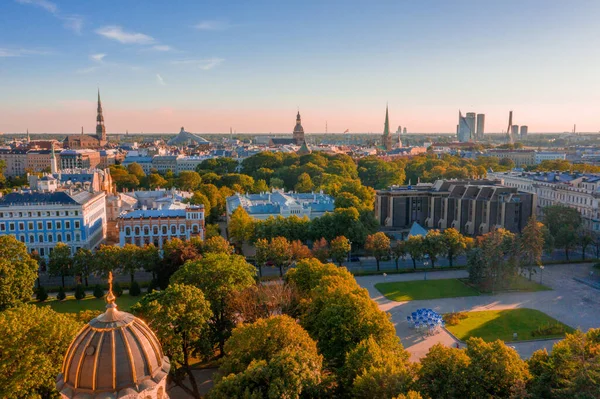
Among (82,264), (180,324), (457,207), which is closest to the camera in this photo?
(180,324)

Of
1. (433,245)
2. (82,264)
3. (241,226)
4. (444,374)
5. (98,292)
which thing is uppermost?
Result: (241,226)

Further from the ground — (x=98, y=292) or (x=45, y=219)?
(x=45, y=219)

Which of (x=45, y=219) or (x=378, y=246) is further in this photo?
(x=45, y=219)

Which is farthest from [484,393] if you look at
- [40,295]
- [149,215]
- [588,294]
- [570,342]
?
[149,215]

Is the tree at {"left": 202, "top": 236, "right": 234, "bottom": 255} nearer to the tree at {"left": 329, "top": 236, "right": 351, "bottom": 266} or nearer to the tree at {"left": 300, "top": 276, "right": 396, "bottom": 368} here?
the tree at {"left": 329, "top": 236, "right": 351, "bottom": 266}

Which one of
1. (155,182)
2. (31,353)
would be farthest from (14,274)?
(155,182)

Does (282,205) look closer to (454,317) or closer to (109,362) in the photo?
(454,317)
